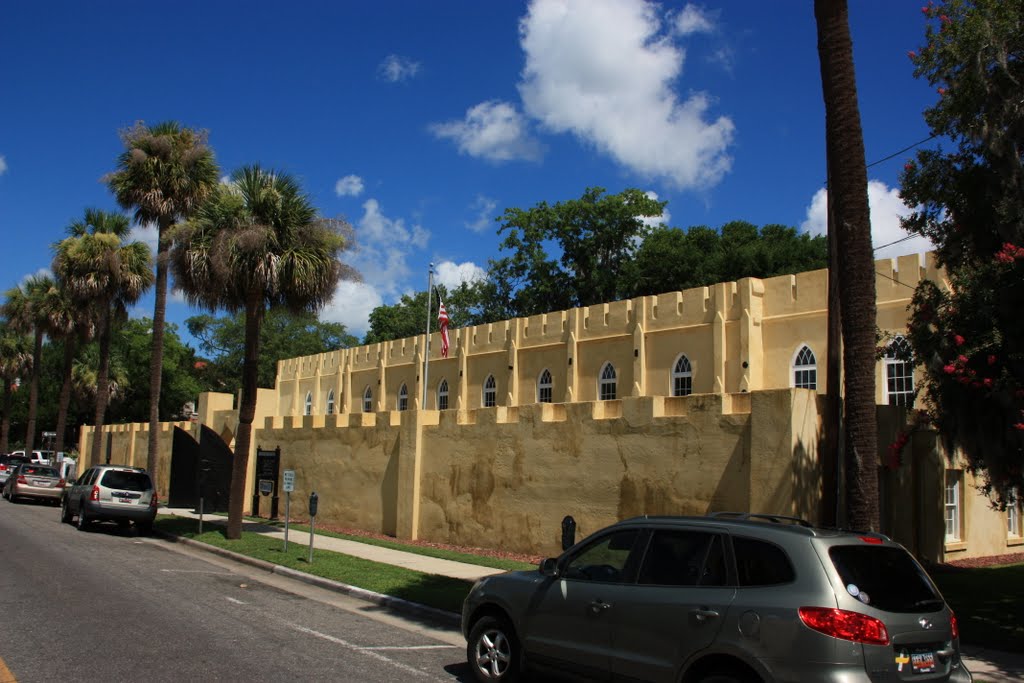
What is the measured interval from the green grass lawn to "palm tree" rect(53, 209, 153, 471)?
2852 centimetres

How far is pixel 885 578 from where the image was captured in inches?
234

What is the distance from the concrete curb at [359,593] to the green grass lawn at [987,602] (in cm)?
638

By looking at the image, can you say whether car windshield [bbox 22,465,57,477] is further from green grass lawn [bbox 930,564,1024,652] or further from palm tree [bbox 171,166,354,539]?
green grass lawn [bbox 930,564,1024,652]

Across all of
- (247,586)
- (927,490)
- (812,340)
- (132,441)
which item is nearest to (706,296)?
(812,340)

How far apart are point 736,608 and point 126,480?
20320mm

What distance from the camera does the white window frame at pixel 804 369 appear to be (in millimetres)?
24594

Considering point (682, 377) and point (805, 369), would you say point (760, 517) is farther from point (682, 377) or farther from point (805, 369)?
point (682, 377)

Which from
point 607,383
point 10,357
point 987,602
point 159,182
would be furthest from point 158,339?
point 10,357

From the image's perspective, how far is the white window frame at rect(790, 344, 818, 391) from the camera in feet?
80.7

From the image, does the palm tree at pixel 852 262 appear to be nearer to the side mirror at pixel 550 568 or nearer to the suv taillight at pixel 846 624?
the side mirror at pixel 550 568

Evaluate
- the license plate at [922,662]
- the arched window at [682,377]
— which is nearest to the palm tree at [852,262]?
the license plate at [922,662]

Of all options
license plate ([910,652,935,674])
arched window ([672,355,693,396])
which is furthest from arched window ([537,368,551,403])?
license plate ([910,652,935,674])

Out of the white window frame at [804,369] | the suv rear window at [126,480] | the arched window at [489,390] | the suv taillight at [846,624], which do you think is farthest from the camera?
the arched window at [489,390]

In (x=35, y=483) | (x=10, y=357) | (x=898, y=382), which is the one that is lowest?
(x=35, y=483)
